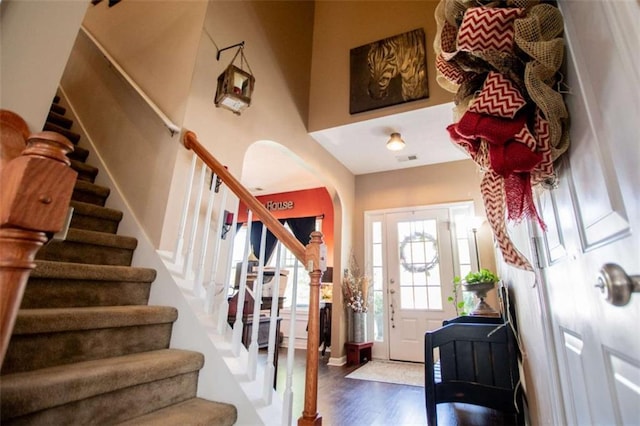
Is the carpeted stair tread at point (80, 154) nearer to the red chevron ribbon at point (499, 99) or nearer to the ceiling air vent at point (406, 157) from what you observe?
the red chevron ribbon at point (499, 99)

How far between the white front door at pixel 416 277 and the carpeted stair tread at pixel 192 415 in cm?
330

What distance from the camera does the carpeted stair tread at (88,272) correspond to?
4.82 ft

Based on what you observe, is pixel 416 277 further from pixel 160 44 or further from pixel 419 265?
pixel 160 44

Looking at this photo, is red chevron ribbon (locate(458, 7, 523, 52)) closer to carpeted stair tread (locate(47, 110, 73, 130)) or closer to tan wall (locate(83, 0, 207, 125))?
tan wall (locate(83, 0, 207, 125))

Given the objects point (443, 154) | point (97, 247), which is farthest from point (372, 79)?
point (97, 247)

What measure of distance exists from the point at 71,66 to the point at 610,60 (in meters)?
4.71

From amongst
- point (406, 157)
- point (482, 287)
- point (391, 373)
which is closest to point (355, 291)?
point (391, 373)

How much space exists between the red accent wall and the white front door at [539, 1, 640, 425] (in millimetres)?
4581

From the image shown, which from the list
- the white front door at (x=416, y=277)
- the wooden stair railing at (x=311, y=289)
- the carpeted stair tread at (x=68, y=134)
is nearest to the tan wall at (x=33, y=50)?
the wooden stair railing at (x=311, y=289)

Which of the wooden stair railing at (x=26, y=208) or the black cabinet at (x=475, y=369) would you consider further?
the black cabinet at (x=475, y=369)

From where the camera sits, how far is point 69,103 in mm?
3232

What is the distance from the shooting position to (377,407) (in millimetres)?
2441

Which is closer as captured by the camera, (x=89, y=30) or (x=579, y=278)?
(x=579, y=278)

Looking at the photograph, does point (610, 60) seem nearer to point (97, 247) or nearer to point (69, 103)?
point (97, 247)
